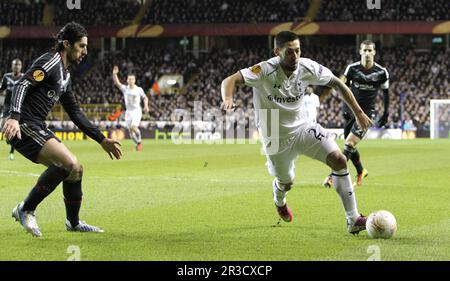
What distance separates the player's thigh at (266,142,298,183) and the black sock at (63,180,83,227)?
6.58ft

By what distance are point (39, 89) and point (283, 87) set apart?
7.90 feet

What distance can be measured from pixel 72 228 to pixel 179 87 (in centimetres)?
3964

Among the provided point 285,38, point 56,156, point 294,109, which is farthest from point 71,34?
point 294,109

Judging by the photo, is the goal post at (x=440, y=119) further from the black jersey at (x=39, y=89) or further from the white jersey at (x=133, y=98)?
the black jersey at (x=39, y=89)

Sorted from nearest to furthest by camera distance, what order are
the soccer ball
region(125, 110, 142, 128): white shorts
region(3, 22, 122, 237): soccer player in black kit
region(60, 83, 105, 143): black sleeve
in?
the soccer ball, region(3, 22, 122, 237): soccer player in black kit, region(60, 83, 105, 143): black sleeve, region(125, 110, 142, 128): white shorts

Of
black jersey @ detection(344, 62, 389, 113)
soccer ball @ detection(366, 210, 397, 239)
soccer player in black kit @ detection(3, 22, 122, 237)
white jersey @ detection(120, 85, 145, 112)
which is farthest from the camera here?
white jersey @ detection(120, 85, 145, 112)

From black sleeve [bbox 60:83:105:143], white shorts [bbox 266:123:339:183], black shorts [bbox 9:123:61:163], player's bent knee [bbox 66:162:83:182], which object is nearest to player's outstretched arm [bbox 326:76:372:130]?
white shorts [bbox 266:123:339:183]

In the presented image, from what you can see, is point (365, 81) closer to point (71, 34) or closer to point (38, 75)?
point (71, 34)

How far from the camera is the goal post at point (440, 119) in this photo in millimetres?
37719

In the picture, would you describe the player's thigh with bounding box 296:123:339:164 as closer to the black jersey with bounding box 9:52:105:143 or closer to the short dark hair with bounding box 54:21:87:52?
the black jersey with bounding box 9:52:105:143

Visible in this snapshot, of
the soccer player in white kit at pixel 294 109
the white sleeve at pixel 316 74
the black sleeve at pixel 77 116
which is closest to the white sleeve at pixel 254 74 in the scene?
the soccer player in white kit at pixel 294 109

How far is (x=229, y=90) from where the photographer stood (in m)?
7.74

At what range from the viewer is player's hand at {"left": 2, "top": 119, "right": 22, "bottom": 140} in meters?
7.53
